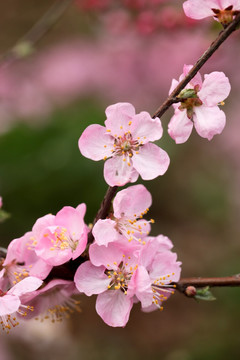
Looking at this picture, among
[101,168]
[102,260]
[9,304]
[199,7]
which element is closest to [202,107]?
[199,7]

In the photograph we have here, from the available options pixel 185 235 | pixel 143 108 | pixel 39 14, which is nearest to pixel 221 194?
pixel 185 235

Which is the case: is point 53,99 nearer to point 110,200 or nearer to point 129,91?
point 129,91

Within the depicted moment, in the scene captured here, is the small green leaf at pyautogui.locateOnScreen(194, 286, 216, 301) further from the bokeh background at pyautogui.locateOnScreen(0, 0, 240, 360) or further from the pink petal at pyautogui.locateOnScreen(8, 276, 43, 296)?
the bokeh background at pyautogui.locateOnScreen(0, 0, 240, 360)

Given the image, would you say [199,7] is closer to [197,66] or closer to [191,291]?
[197,66]

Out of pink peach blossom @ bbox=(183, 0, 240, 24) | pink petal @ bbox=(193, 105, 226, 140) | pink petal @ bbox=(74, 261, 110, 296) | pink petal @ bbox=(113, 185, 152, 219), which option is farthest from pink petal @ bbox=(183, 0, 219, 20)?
pink petal @ bbox=(74, 261, 110, 296)

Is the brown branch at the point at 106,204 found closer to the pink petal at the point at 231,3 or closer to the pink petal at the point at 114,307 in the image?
the pink petal at the point at 114,307
